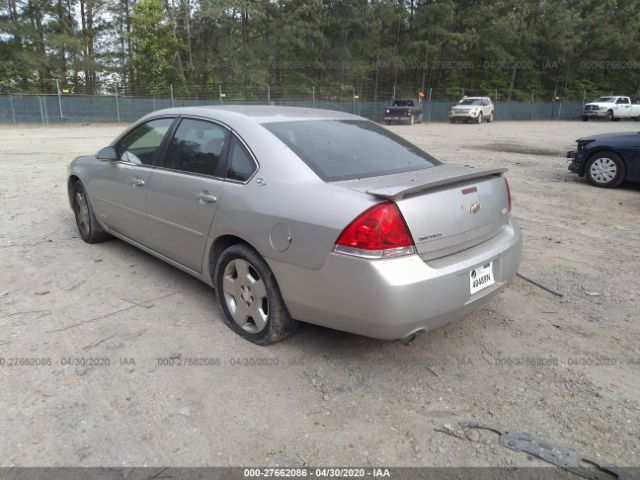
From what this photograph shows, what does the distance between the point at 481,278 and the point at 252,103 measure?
33446 millimetres

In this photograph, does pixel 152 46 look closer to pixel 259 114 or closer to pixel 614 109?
pixel 614 109

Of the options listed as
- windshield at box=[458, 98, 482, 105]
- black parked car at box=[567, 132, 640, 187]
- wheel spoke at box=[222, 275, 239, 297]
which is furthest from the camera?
windshield at box=[458, 98, 482, 105]

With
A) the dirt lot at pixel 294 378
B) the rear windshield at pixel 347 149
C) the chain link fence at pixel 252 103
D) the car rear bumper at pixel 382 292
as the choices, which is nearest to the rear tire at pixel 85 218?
the dirt lot at pixel 294 378

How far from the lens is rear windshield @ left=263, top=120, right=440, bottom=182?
3127mm

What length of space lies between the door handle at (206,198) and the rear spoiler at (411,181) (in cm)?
97

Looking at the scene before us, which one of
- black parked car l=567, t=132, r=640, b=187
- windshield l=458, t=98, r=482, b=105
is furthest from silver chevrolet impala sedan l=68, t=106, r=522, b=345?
windshield l=458, t=98, r=482, b=105

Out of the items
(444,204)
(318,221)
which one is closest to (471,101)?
(444,204)

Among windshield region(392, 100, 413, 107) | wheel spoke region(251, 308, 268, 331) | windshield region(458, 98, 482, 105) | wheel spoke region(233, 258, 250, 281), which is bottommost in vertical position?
wheel spoke region(251, 308, 268, 331)

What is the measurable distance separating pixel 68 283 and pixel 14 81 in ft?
116

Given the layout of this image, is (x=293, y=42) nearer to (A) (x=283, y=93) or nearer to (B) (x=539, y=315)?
(A) (x=283, y=93)

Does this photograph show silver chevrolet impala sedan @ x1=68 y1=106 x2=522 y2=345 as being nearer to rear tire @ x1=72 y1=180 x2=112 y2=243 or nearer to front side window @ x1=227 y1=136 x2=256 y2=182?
front side window @ x1=227 y1=136 x2=256 y2=182

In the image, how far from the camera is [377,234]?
2586 millimetres

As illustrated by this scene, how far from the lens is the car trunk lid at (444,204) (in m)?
2.69

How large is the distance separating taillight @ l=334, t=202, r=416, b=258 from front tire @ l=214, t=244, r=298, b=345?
655mm
